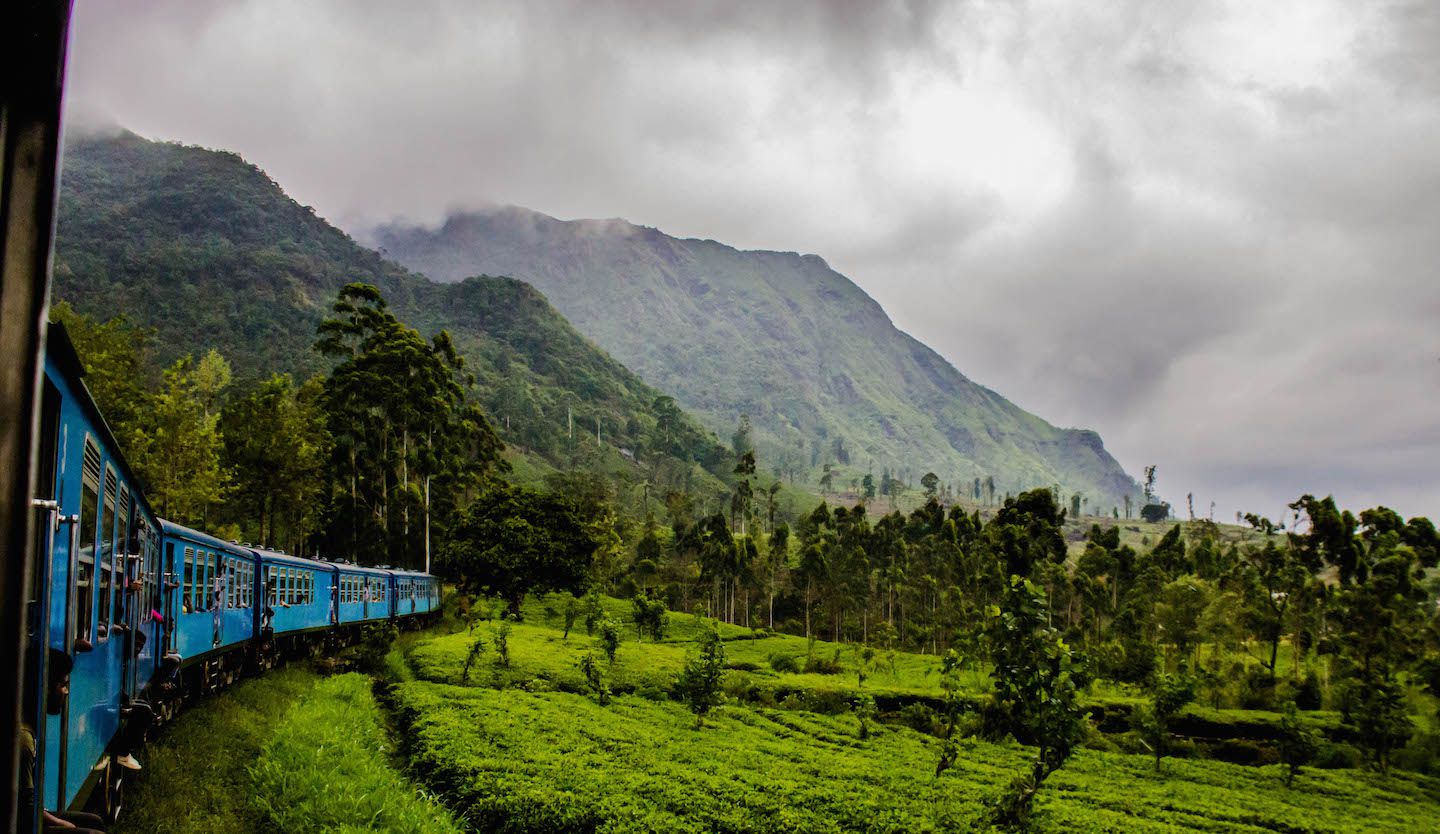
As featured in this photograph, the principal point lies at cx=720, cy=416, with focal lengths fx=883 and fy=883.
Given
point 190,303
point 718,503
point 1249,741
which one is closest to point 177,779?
point 1249,741

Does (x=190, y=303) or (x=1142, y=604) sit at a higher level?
(x=190, y=303)

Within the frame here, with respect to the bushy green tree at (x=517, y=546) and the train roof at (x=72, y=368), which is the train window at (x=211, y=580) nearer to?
the train roof at (x=72, y=368)

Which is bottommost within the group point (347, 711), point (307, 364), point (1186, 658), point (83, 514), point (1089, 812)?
point (1186, 658)

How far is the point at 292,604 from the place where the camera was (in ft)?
76.5

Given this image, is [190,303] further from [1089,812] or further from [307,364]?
[1089,812]

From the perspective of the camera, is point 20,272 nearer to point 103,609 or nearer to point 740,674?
point 103,609

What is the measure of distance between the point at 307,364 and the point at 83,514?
461 ft

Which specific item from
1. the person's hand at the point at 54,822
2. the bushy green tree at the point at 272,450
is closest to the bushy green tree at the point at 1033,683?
the person's hand at the point at 54,822

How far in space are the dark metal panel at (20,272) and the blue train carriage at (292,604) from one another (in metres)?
21.3

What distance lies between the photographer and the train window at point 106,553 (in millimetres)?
6910

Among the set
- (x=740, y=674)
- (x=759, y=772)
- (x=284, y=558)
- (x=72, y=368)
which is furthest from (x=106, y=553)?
(x=740, y=674)

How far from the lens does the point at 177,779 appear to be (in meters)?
11.8

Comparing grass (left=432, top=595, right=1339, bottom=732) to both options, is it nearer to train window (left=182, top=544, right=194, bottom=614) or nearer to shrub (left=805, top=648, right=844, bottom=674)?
shrub (left=805, top=648, right=844, bottom=674)

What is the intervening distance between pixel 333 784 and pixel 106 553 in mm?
5869
